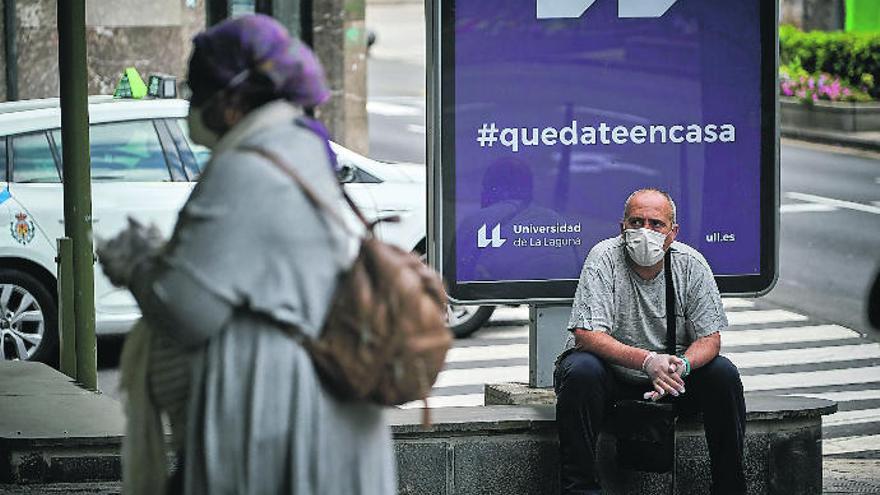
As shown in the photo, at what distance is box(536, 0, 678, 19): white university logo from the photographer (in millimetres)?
7328

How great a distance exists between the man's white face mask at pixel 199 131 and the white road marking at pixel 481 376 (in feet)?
22.7

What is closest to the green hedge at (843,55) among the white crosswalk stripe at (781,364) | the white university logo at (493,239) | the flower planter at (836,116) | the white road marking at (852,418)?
the flower planter at (836,116)

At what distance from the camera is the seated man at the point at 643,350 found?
6438mm

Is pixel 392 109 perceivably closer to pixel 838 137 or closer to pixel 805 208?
pixel 838 137

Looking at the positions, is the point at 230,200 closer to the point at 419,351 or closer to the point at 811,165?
the point at 419,351

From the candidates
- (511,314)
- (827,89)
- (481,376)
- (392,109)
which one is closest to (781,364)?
(481,376)

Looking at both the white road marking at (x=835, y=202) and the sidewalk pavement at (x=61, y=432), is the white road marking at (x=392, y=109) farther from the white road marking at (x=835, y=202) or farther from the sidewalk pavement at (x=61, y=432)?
the sidewalk pavement at (x=61, y=432)

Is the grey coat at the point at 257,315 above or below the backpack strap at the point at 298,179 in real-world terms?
below

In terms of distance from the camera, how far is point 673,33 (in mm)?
7418

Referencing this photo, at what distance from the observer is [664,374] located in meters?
6.39

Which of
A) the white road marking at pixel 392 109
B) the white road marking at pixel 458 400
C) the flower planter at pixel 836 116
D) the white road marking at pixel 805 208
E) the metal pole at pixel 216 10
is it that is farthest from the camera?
the white road marking at pixel 392 109

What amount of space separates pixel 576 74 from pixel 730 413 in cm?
162

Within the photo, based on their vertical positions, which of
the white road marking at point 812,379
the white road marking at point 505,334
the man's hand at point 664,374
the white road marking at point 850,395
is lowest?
the white road marking at point 850,395

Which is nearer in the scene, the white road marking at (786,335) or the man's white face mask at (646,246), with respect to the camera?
the man's white face mask at (646,246)
